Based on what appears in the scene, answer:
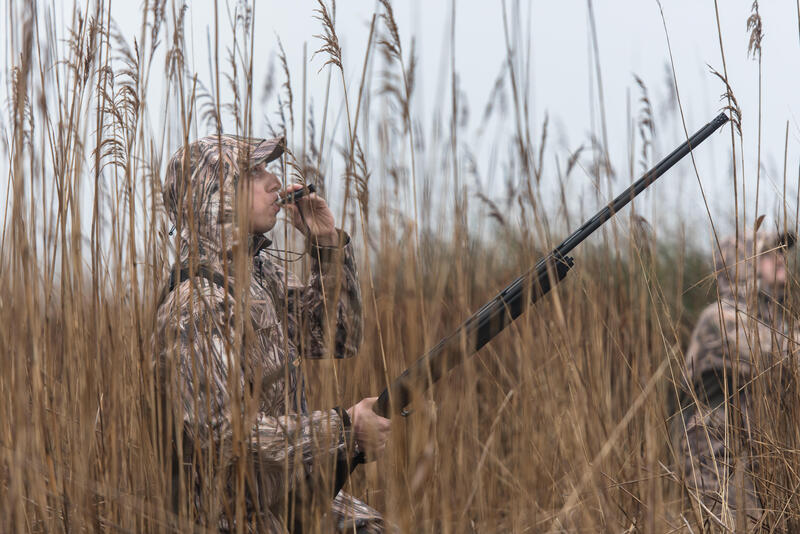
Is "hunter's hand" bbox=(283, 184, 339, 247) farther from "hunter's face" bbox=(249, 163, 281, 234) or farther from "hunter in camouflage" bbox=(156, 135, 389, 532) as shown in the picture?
"hunter's face" bbox=(249, 163, 281, 234)

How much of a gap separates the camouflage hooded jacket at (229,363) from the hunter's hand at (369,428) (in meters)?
0.03

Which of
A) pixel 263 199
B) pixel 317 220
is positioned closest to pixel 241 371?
pixel 263 199

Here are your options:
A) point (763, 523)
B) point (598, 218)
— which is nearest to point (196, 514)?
point (598, 218)

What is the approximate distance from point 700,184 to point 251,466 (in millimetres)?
1076

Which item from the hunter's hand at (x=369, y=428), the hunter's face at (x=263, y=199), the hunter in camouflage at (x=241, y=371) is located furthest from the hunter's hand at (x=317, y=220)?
the hunter's hand at (x=369, y=428)

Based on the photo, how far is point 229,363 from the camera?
4.62 feet

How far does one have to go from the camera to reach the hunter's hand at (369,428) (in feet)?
5.38

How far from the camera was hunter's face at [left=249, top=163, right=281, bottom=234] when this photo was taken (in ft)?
5.95

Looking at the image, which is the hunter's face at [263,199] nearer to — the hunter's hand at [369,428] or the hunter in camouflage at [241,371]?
the hunter in camouflage at [241,371]

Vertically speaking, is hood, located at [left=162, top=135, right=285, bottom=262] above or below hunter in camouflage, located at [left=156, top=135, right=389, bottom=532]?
above

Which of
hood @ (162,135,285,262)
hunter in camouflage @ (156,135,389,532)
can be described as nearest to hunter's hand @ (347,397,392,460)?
hunter in camouflage @ (156,135,389,532)

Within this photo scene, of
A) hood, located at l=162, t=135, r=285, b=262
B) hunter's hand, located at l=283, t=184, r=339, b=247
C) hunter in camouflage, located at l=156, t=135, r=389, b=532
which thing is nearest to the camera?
hunter in camouflage, located at l=156, t=135, r=389, b=532

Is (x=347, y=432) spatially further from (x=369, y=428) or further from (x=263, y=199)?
(x=263, y=199)

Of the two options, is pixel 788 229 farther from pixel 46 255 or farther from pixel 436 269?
pixel 46 255
